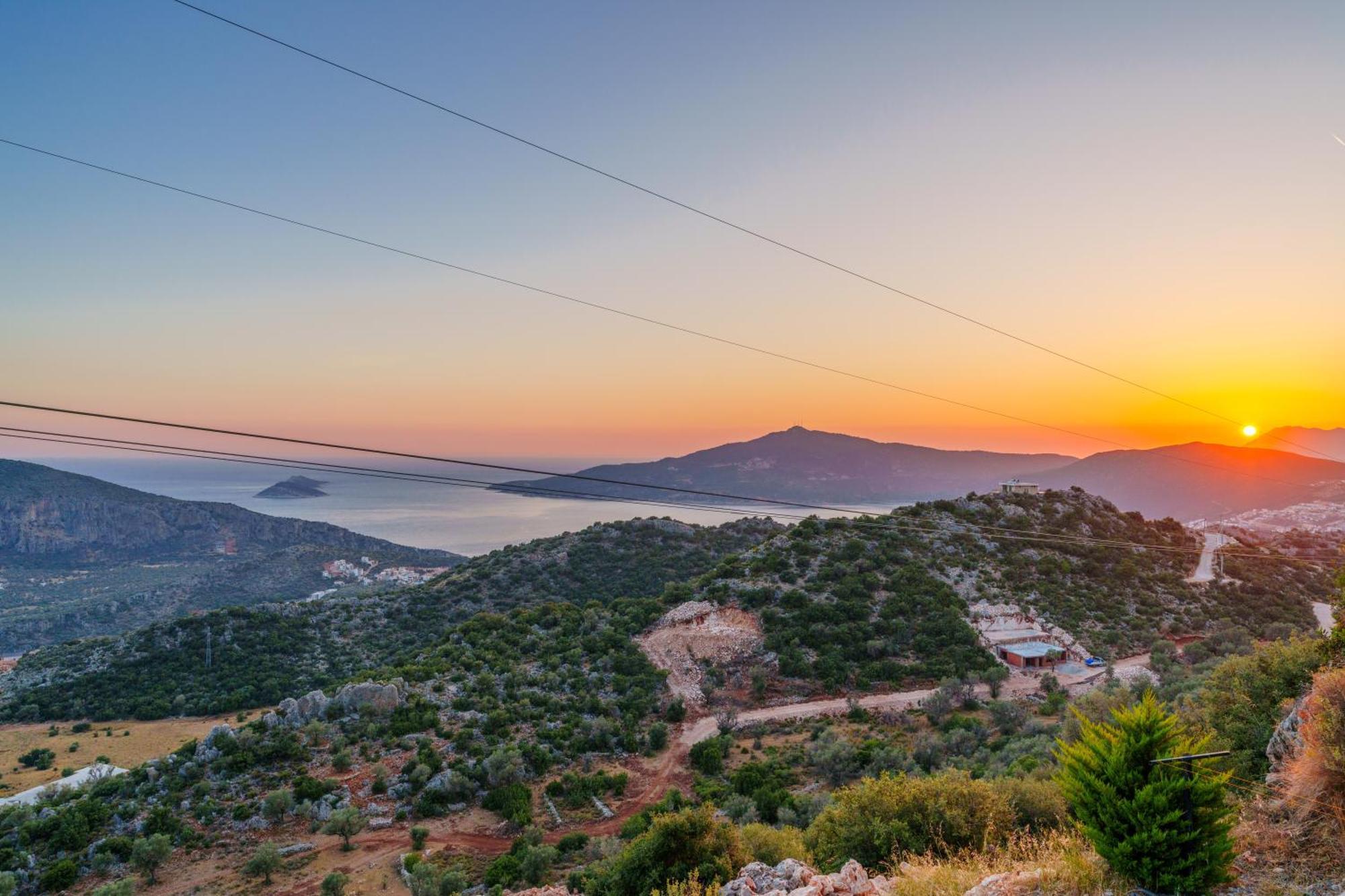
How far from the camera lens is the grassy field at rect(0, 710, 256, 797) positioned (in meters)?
28.6

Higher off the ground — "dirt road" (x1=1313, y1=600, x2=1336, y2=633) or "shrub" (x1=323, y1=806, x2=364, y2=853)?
"dirt road" (x1=1313, y1=600, x2=1336, y2=633)

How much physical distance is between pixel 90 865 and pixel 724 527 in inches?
2183

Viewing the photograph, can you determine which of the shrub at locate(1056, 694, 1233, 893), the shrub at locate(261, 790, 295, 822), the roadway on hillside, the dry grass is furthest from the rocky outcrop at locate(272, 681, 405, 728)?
the roadway on hillside

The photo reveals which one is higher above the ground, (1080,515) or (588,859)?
(1080,515)

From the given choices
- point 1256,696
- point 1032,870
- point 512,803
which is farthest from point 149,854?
point 1256,696

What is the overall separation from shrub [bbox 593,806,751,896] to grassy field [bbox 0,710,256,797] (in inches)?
1167

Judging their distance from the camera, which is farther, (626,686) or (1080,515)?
(1080,515)

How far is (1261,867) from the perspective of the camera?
6.96 meters

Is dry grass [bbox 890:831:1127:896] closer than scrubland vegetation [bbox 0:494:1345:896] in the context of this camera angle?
Yes

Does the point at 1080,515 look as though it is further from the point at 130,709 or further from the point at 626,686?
the point at 130,709

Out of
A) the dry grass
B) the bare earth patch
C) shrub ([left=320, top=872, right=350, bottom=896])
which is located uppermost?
the dry grass

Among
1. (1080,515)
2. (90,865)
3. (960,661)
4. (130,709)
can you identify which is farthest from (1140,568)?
(130,709)

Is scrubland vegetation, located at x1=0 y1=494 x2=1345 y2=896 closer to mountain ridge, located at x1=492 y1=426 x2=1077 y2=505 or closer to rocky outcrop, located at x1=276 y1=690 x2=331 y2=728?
rocky outcrop, located at x1=276 y1=690 x2=331 y2=728

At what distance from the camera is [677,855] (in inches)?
466
